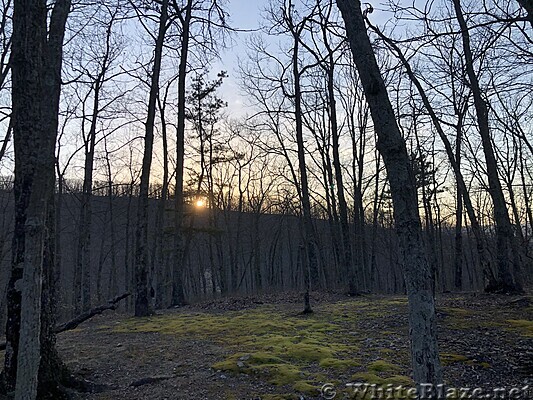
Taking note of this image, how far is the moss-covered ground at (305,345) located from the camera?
5117 mm

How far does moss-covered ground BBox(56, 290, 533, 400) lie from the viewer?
5.12 metres

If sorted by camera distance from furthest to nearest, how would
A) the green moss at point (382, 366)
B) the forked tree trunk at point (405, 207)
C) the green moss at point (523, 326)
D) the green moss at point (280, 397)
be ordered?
the green moss at point (523, 326), the green moss at point (382, 366), the green moss at point (280, 397), the forked tree trunk at point (405, 207)

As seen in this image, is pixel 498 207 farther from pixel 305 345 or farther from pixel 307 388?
pixel 307 388

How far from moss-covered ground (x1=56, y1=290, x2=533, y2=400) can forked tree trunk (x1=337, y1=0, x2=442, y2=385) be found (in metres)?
1.76

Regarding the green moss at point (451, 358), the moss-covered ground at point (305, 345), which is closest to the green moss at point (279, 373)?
the moss-covered ground at point (305, 345)

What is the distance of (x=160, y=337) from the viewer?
26.7 feet

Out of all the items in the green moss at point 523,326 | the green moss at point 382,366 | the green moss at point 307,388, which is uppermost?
the green moss at point 523,326

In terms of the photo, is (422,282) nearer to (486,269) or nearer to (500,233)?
(500,233)

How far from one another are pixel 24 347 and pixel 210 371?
297 centimetres

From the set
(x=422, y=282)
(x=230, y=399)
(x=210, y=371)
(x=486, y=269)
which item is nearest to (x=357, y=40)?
(x=422, y=282)

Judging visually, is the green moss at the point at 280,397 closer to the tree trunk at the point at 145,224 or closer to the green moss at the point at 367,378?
the green moss at the point at 367,378

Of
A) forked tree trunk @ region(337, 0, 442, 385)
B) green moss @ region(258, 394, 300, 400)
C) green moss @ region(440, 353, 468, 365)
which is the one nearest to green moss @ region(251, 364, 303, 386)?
green moss @ region(258, 394, 300, 400)

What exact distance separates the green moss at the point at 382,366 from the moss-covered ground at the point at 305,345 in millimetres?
13

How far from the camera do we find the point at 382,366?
550cm
